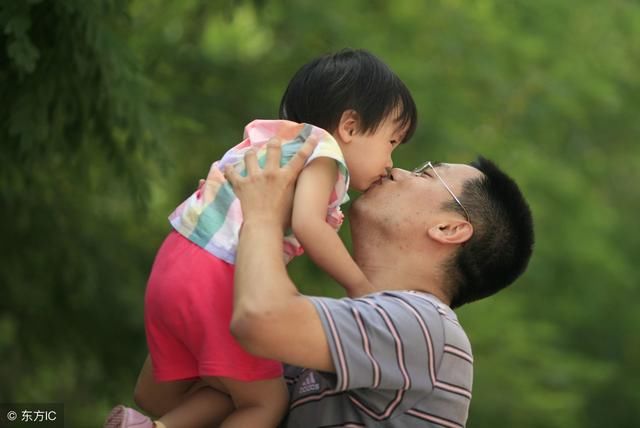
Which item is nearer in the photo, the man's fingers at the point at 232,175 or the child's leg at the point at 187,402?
the man's fingers at the point at 232,175

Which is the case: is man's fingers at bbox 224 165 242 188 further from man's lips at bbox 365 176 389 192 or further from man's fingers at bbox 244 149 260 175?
man's lips at bbox 365 176 389 192

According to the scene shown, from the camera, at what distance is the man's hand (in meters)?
2.86

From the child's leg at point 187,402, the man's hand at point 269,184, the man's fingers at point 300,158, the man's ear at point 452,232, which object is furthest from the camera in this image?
the man's ear at point 452,232

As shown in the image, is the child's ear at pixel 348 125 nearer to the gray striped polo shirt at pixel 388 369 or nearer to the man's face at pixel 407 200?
the man's face at pixel 407 200

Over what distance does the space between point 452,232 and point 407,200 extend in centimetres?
15

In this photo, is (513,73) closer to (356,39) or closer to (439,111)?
(439,111)

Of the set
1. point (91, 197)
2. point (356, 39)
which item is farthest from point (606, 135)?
point (91, 197)

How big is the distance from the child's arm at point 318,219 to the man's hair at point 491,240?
432 mm

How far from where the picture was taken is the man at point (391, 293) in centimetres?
271

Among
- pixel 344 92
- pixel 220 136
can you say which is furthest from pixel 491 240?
pixel 220 136

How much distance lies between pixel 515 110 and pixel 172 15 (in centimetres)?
340

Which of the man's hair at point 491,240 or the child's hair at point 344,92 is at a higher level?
the child's hair at point 344,92

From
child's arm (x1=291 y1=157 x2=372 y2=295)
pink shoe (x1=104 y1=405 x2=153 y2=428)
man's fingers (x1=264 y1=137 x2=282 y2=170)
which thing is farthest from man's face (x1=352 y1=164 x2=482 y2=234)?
pink shoe (x1=104 y1=405 x2=153 y2=428)

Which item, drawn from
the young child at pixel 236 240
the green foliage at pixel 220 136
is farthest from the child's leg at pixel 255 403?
the green foliage at pixel 220 136
